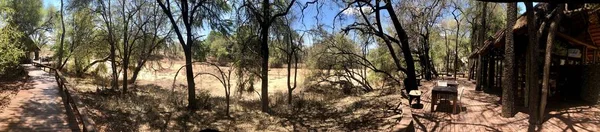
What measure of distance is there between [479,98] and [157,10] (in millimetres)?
16982

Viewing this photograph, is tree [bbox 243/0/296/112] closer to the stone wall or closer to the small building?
the small building

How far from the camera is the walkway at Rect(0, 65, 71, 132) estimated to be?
8.30 m

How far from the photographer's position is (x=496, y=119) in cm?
839

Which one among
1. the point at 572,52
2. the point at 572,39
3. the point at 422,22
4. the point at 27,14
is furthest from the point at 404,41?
the point at 27,14

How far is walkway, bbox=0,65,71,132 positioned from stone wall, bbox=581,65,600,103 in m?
11.3

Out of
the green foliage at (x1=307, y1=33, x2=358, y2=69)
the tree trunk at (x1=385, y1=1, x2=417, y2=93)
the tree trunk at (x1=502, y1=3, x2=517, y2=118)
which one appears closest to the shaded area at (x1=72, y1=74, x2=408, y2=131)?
the tree trunk at (x1=385, y1=1, x2=417, y2=93)

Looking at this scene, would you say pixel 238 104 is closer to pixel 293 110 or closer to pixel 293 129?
pixel 293 110

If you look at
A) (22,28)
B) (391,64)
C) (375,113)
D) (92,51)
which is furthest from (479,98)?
(22,28)

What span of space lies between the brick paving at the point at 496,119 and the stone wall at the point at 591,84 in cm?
31

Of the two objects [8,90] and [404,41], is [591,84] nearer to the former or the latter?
[404,41]

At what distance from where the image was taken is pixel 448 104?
34.2ft

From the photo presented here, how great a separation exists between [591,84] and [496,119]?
9.73ft

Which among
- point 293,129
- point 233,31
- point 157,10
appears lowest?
point 293,129

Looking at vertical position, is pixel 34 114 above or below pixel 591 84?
below
